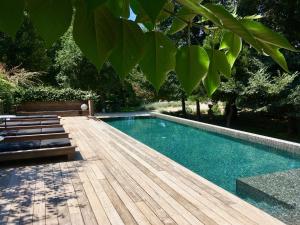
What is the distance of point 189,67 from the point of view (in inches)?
16.4

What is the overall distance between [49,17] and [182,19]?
18cm

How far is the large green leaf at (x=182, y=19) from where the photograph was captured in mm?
389

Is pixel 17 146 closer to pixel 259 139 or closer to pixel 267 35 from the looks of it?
pixel 267 35

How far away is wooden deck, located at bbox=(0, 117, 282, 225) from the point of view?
12.1 ft

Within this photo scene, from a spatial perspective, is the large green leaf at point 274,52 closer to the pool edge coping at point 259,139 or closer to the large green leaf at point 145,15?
the large green leaf at point 145,15

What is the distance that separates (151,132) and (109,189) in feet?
29.8

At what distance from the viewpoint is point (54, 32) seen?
0.30 meters

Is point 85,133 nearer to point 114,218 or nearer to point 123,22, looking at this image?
point 114,218

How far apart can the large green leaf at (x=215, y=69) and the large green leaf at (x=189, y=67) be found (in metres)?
0.05

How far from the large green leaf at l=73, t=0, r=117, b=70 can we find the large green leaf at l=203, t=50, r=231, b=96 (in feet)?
0.59

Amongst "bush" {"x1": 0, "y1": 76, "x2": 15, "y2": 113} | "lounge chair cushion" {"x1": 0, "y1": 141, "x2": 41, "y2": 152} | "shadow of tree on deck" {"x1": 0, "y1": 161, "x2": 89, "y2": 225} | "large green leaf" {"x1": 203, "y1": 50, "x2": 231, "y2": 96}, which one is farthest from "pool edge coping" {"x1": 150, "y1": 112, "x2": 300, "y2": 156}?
"large green leaf" {"x1": 203, "y1": 50, "x2": 231, "y2": 96}

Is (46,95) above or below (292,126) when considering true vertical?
above

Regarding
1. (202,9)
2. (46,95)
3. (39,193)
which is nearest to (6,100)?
(46,95)

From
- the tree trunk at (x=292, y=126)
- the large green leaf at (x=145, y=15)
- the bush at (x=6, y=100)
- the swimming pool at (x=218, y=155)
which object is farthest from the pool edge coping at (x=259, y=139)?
the large green leaf at (x=145, y=15)
